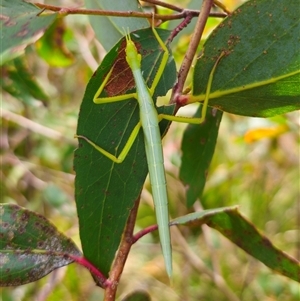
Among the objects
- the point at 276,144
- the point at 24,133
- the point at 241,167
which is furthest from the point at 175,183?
the point at 24,133

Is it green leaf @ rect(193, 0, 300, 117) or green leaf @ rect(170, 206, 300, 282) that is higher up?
green leaf @ rect(193, 0, 300, 117)

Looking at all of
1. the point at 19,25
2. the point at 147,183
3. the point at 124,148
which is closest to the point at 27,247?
the point at 124,148

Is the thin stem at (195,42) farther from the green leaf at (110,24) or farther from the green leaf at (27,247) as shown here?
the green leaf at (27,247)

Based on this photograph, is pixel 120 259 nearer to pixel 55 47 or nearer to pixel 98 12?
pixel 98 12

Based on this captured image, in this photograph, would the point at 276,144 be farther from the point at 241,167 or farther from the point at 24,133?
the point at 24,133

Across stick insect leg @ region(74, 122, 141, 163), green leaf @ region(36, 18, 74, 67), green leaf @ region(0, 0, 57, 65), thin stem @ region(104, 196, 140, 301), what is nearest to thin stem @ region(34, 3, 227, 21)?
green leaf @ region(0, 0, 57, 65)

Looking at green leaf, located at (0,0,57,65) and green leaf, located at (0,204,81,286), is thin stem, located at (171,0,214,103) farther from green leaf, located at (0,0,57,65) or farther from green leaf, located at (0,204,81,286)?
green leaf, located at (0,204,81,286)
